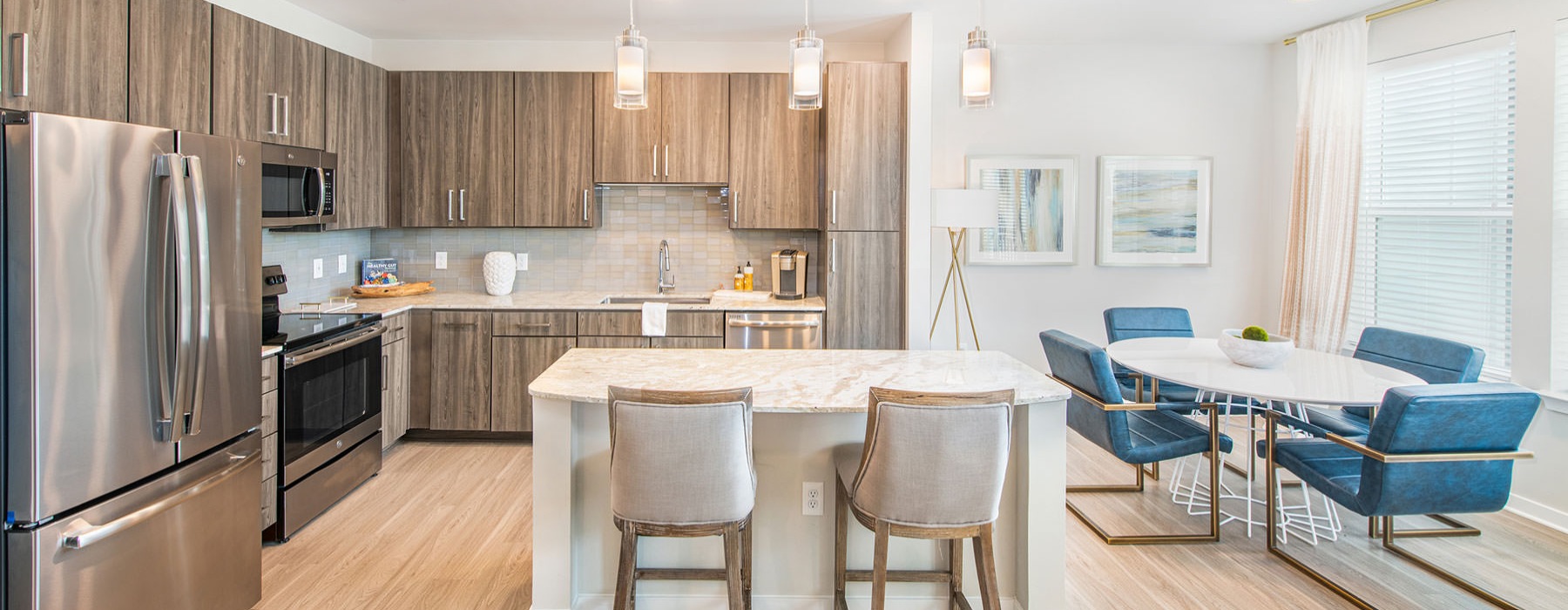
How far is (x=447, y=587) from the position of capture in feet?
9.17

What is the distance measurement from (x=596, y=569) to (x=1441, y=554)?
10.1 feet

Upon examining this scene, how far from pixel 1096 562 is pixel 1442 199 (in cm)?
272

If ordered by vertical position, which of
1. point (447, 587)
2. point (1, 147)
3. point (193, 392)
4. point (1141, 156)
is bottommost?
point (447, 587)

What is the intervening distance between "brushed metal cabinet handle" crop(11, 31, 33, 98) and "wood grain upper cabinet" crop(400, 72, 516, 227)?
2424mm

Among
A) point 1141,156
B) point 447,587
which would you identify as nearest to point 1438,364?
point 1141,156

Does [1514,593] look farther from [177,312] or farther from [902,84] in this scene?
[177,312]

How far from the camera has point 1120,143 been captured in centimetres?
516

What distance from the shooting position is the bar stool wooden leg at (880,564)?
216 cm

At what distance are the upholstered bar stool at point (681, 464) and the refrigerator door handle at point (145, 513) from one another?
3.91ft

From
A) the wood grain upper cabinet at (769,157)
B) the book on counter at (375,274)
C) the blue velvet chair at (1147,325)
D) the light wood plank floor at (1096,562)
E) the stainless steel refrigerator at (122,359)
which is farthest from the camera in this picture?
the book on counter at (375,274)

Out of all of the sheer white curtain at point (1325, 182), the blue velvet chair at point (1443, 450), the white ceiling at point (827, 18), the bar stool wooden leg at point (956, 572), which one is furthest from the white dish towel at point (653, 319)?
the sheer white curtain at point (1325, 182)

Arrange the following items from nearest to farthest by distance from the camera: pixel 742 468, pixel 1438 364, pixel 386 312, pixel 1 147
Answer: pixel 1 147
pixel 742 468
pixel 1438 364
pixel 386 312

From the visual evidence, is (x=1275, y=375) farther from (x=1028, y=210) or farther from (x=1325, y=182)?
(x=1028, y=210)

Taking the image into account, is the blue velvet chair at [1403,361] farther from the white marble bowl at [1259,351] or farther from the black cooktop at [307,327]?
the black cooktop at [307,327]
